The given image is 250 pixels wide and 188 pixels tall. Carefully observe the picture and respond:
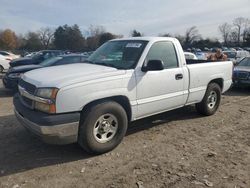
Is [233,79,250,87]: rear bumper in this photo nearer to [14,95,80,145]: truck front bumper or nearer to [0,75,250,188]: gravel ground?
[0,75,250,188]: gravel ground

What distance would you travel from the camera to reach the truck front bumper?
3.84 meters

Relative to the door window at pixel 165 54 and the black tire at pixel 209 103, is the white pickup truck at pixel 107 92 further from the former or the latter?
the black tire at pixel 209 103

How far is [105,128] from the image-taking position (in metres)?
4.45

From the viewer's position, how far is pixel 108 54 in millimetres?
5438

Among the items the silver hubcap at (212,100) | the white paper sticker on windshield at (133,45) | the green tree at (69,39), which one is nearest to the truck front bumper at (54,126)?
the white paper sticker on windshield at (133,45)

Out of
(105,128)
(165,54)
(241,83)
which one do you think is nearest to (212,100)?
(165,54)

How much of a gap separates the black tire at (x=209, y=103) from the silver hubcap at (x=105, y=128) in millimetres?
2828

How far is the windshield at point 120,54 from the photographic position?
4906 mm

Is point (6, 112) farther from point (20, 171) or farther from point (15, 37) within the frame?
point (15, 37)

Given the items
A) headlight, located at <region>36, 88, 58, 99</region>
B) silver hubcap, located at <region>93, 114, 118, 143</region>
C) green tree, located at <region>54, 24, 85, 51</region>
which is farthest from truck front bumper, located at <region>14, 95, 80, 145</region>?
green tree, located at <region>54, 24, 85, 51</region>

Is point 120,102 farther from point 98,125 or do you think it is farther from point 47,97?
point 47,97

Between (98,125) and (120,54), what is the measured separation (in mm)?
1545

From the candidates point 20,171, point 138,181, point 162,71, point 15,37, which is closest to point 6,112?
point 20,171

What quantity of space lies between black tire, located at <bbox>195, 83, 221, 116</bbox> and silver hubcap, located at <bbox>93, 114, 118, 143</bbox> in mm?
2828
